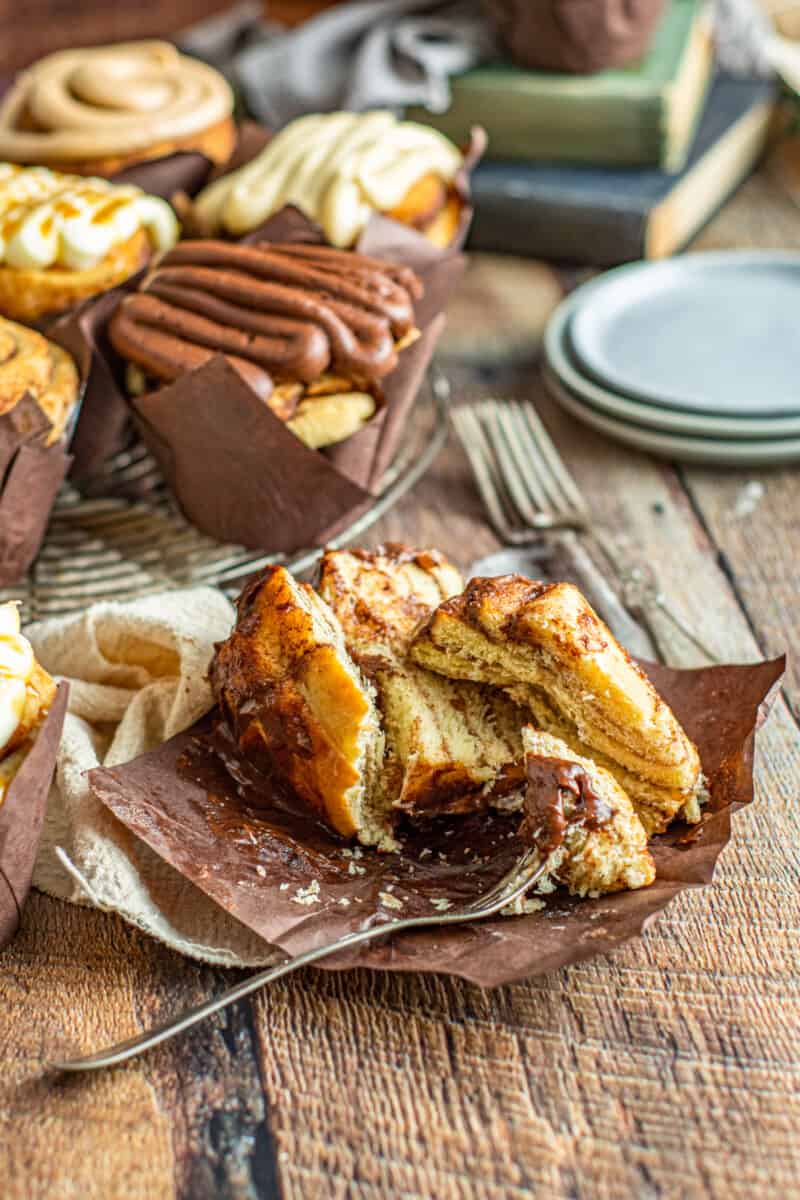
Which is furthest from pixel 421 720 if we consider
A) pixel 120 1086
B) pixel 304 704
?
pixel 120 1086

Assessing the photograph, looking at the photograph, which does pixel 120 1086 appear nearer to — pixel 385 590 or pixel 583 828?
pixel 583 828

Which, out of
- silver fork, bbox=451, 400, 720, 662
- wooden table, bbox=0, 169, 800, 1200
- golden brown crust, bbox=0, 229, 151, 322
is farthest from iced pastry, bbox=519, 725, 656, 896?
golden brown crust, bbox=0, 229, 151, 322

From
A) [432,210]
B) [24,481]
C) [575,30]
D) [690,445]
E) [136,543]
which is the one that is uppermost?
[575,30]

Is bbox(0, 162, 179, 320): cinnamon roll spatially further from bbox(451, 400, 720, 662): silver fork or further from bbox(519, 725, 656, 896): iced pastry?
bbox(519, 725, 656, 896): iced pastry

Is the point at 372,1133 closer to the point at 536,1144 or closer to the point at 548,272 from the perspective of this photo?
the point at 536,1144

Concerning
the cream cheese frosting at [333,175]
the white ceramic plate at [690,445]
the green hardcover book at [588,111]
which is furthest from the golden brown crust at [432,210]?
the green hardcover book at [588,111]

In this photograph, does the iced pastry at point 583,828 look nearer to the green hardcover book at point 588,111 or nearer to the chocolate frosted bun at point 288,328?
the chocolate frosted bun at point 288,328

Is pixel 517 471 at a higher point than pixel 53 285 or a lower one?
lower
